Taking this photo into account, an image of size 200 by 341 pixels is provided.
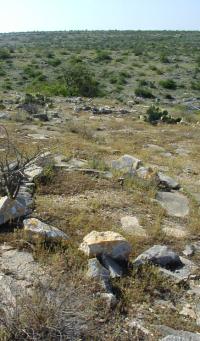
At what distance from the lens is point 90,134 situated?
11031mm

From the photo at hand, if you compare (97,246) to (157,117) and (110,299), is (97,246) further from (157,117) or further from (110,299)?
(157,117)

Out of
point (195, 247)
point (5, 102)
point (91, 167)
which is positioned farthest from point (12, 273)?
point (5, 102)

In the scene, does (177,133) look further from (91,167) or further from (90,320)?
(90,320)

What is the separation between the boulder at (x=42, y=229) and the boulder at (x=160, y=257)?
801mm

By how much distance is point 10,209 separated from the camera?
17.3 feet

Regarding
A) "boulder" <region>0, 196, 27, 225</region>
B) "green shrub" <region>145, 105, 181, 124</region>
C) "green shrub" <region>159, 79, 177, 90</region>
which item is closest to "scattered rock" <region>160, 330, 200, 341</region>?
"boulder" <region>0, 196, 27, 225</region>

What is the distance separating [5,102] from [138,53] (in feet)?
81.0

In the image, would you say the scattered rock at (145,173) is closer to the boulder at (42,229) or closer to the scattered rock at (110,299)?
the boulder at (42,229)

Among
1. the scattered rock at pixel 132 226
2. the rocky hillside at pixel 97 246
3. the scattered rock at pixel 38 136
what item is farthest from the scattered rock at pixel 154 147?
the scattered rock at pixel 132 226

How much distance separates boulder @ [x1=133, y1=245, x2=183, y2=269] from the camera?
4762 millimetres

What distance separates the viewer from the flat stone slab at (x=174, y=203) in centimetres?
655

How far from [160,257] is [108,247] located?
538mm

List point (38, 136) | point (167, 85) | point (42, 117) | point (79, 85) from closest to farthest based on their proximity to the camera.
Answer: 1. point (38, 136)
2. point (42, 117)
3. point (79, 85)
4. point (167, 85)

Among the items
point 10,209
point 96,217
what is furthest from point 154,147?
point 10,209
